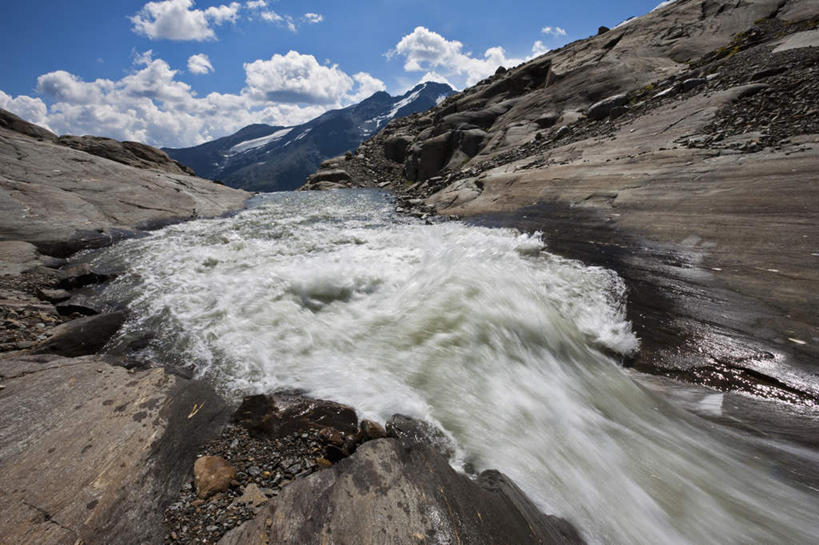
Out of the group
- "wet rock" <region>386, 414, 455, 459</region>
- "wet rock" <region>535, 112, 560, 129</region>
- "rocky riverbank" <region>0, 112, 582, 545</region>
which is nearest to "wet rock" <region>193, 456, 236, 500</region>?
"rocky riverbank" <region>0, 112, 582, 545</region>

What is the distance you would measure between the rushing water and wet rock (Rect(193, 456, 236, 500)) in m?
1.04

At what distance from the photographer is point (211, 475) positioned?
8.83ft

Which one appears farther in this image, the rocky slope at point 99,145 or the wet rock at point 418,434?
the rocky slope at point 99,145

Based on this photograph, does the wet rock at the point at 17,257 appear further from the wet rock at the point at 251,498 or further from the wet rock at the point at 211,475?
the wet rock at the point at 251,498

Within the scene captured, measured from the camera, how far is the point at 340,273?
25.3 ft

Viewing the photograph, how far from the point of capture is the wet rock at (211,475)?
2.58 metres

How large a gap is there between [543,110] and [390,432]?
27.0 m

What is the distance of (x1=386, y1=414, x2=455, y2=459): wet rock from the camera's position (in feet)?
10.4

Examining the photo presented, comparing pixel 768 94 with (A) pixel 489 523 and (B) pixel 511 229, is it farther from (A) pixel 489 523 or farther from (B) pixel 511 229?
(A) pixel 489 523

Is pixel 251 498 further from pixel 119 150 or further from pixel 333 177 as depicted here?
pixel 333 177

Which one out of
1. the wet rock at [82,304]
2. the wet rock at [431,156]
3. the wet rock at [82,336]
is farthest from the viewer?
the wet rock at [431,156]

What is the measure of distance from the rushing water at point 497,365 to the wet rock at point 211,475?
1043 mm

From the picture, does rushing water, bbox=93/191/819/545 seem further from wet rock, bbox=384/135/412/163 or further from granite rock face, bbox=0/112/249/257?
wet rock, bbox=384/135/412/163

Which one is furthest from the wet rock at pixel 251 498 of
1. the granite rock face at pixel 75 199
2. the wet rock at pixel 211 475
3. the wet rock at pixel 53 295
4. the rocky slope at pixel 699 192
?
the granite rock face at pixel 75 199
